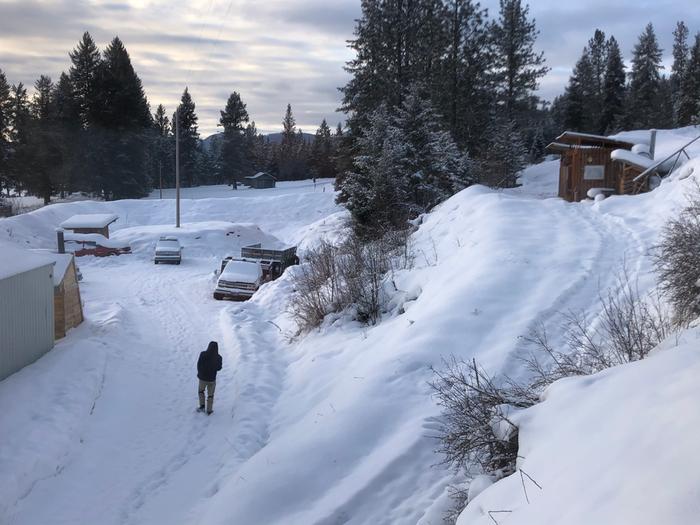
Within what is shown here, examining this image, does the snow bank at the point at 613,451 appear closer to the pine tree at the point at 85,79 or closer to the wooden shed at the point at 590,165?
the wooden shed at the point at 590,165

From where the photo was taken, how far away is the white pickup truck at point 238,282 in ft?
74.3

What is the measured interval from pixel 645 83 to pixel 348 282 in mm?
56376

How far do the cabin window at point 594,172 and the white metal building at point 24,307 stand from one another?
20045mm

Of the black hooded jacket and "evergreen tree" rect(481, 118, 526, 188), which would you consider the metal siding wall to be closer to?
the black hooded jacket

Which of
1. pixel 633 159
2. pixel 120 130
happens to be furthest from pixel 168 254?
pixel 120 130

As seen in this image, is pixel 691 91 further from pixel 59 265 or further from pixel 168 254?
pixel 59 265

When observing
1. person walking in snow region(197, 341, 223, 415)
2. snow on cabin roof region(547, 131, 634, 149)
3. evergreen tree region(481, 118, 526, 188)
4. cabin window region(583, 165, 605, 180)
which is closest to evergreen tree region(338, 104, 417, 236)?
snow on cabin roof region(547, 131, 634, 149)

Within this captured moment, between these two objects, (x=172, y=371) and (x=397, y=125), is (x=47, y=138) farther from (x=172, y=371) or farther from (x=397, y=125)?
(x=172, y=371)

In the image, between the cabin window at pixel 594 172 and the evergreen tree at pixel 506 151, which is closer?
the cabin window at pixel 594 172

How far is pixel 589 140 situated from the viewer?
2467cm

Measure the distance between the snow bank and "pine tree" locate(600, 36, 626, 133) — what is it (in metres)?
58.3

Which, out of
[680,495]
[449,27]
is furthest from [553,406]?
[449,27]

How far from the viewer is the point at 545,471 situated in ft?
15.3

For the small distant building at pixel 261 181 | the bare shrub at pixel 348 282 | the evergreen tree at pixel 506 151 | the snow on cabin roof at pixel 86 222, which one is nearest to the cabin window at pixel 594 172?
the bare shrub at pixel 348 282
